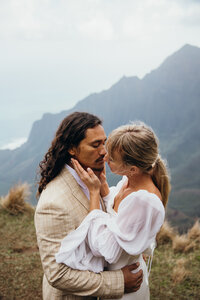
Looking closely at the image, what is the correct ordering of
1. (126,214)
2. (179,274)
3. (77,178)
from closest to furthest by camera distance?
(126,214), (77,178), (179,274)

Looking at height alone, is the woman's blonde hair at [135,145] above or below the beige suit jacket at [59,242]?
above

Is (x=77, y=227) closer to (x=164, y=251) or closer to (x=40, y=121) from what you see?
(x=164, y=251)

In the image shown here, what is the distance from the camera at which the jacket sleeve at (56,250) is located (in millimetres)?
1990

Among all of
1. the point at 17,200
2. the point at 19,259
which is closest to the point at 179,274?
the point at 19,259

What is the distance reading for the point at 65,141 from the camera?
2395 mm

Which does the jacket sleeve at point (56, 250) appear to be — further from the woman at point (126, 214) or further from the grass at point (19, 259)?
the grass at point (19, 259)

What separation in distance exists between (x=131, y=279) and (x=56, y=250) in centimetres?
65

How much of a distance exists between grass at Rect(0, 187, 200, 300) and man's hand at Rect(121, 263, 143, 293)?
2832 millimetres

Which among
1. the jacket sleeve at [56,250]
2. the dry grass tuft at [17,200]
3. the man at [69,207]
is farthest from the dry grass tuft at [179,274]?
the dry grass tuft at [17,200]

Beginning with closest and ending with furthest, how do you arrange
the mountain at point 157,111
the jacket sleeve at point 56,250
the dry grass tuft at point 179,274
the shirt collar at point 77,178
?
the jacket sleeve at point 56,250
the shirt collar at point 77,178
the dry grass tuft at point 179,274
the mountain at point 157,111

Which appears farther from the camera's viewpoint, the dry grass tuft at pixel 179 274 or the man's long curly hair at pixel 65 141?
the dry grass tuft at pixel 179 274

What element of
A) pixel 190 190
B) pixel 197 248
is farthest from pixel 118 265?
pixel 190 190

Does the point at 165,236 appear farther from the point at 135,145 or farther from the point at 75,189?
the point at 135,145

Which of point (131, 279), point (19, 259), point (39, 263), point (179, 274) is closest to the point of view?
point (131, 279)
